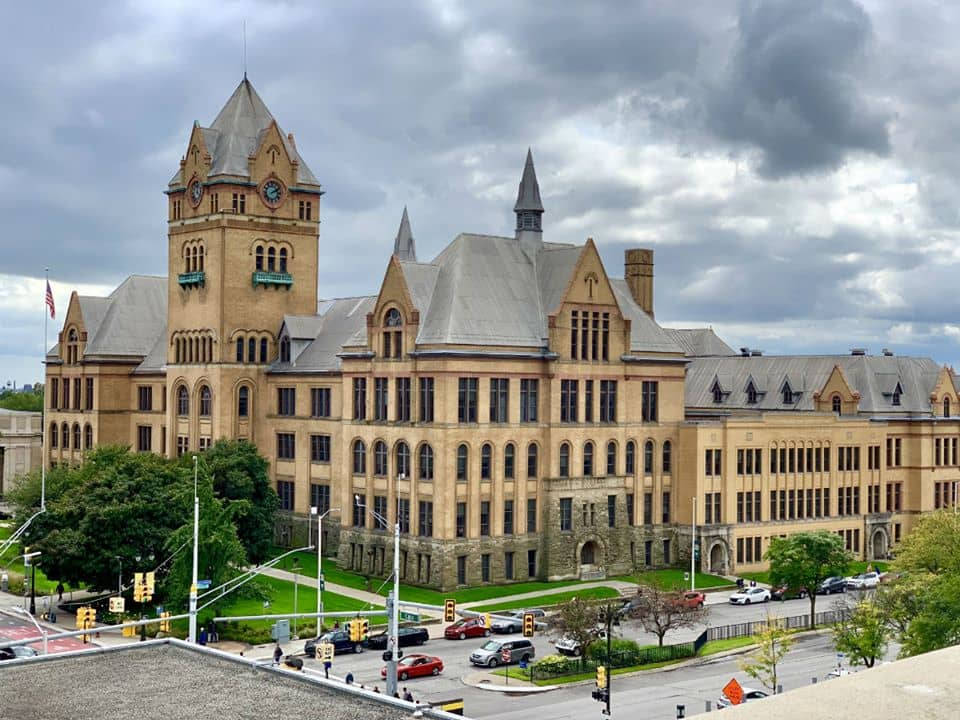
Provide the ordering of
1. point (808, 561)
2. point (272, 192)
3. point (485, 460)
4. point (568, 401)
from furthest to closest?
point (272, 192), point (568, 401), point (485, 460), point (808, 561)

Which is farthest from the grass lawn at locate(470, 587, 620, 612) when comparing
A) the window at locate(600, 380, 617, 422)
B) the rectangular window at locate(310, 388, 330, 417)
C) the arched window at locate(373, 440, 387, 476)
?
the rectangular window at locate(310, 388, 330, 417)

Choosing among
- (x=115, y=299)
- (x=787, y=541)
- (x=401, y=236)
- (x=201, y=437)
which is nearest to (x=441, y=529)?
(x=787, y=541)

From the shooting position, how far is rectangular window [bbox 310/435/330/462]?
108125 millimetres

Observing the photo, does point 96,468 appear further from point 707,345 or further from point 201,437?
point 707,345

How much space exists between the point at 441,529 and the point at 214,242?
36260mm

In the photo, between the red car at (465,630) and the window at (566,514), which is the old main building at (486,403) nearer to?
the window at (566,514)

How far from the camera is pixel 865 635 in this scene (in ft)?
214

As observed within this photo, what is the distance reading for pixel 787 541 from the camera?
8931 centimetres

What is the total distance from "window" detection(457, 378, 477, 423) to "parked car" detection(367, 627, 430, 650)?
1959 cm

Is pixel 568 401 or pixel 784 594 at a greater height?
pixel 568 401

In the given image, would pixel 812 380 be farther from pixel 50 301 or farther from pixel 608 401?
pixel 50 301

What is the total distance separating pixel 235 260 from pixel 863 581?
189 feet

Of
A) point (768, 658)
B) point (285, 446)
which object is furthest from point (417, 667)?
point (285, 446)

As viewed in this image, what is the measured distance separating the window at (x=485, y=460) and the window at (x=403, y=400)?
6.12 meters
